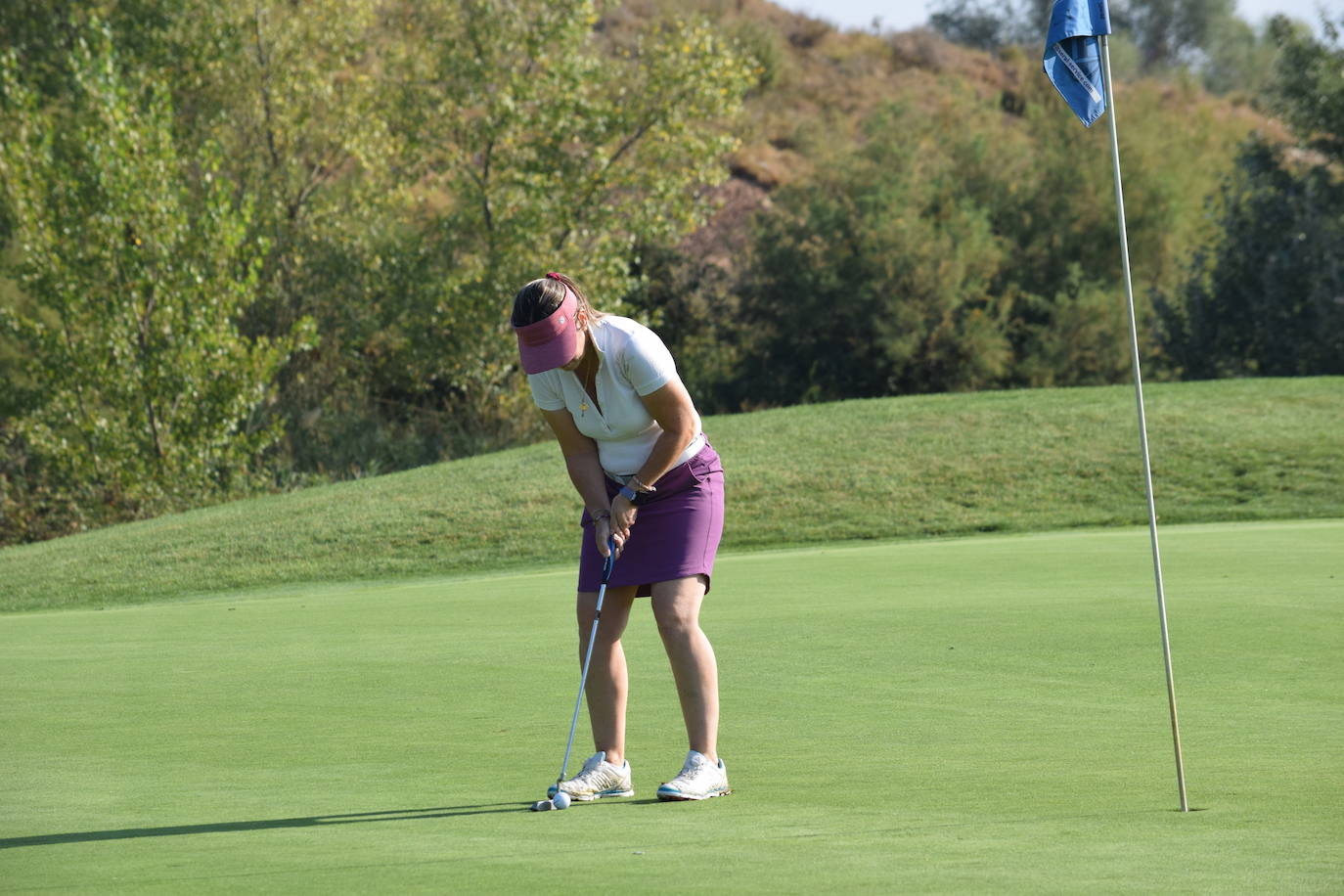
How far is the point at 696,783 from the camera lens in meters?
5.02

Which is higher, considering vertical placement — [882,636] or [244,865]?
[244,865]

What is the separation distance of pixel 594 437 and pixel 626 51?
25.5m

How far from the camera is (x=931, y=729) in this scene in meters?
6.11

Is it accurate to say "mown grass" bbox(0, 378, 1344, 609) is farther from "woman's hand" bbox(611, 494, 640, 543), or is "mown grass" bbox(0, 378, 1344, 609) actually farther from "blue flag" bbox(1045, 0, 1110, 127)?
"blue flag" bbox(1045, 0, 1110, 127)

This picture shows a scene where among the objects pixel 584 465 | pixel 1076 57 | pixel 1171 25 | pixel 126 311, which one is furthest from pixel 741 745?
pixel 1171 25

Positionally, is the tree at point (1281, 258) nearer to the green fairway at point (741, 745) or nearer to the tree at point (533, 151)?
the tree at point (533, 151)

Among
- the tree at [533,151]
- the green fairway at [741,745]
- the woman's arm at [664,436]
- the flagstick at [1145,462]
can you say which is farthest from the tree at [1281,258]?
the woman's arm at [664,436]

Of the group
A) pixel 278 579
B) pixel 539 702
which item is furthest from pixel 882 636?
pixel 278 579

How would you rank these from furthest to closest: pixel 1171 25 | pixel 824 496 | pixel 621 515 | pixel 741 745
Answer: pixel 1171 25, pixel 824 496, pixel 741 745, pixel 621 515

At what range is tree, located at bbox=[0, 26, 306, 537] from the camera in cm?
2242

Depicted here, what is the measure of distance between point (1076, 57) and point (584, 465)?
83.2 inches

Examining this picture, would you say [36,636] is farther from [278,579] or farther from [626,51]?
[626,51]

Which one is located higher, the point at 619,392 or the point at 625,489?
the point at 619,392

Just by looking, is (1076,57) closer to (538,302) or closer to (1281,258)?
(538,302)
